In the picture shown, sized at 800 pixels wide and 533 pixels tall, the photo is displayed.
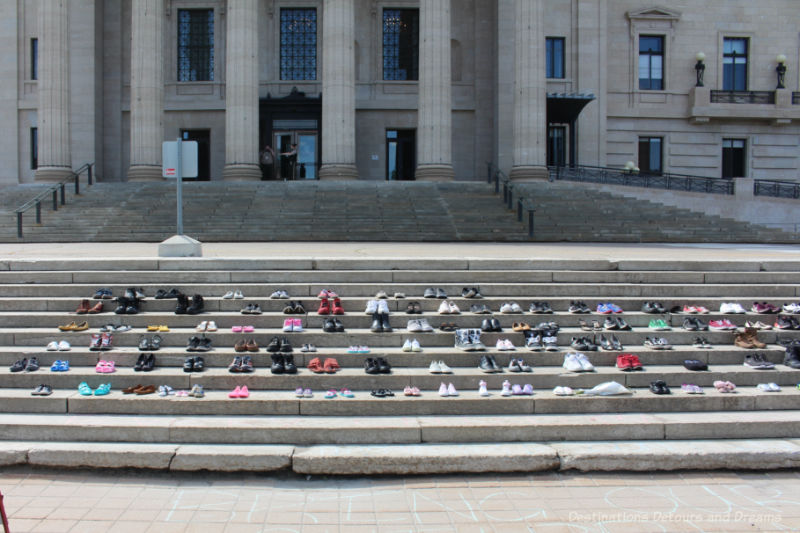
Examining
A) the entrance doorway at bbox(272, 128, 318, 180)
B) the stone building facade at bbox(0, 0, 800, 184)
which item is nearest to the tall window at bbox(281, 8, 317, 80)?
the stone building facade at bbox(0, 0, 800, 184)

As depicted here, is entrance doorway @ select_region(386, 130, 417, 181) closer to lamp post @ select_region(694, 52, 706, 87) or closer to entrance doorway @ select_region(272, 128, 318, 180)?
entrance doorway @ select_region(272, 128, 318, 180)

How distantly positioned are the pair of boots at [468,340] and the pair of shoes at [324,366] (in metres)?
1.74

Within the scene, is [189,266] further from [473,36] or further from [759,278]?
[473,36]

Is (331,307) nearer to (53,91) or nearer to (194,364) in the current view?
(194,364)

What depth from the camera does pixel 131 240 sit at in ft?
64.6

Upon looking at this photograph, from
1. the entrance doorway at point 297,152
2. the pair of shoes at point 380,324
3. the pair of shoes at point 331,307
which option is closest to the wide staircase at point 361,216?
the entrance doorway at point 297,152

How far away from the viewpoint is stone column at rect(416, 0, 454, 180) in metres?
26.2

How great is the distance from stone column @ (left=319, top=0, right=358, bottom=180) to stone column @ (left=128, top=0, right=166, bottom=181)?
769 centimetres

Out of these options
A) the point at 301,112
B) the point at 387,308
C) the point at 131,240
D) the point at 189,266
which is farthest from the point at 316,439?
the point at 301,112

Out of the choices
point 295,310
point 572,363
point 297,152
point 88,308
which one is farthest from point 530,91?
point 88,308

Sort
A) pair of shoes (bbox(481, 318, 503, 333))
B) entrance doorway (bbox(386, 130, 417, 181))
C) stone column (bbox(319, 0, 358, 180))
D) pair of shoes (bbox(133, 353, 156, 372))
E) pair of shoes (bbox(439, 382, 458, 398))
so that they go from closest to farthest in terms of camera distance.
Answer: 1. pair of shoes (bbox(439, 382, 458, 398))
2. pair of shoes (bbox(133, 353, 156, 372))
3. pair of shoes (bbox(481, 318, 503, 333))
4. stone column (bbox(319, 0, 358, 180))
5. entrance doorway (bbox(386, 130, 417, 181))

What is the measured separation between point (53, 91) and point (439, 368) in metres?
26.8

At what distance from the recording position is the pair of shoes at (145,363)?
7.86m

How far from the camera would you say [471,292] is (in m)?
9.63
